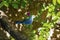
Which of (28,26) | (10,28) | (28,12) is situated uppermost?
(28,12)

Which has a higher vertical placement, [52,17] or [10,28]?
[52,17]

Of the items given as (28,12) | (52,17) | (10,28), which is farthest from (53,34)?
(10,28)

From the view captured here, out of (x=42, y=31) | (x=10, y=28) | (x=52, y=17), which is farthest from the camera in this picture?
(x=52, y=17)

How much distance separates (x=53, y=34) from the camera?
2537 millimetres

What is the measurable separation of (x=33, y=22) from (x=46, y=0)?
0.34m

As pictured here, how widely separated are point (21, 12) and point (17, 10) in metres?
0.06

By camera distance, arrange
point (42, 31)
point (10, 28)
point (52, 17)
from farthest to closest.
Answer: point (52, 17), point (42, 31), point (10, 28)

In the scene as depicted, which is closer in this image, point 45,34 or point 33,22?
point 45,34

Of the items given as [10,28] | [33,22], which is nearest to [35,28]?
[33,22]

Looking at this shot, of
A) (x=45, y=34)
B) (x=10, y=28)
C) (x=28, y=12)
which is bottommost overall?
(x=10, y=28)

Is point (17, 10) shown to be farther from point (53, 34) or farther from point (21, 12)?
point (53, 34)

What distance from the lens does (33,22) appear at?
2.45 metres

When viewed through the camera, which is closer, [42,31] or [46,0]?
[42,31]

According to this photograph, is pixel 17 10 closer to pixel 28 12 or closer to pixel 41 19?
pixel 28 12
